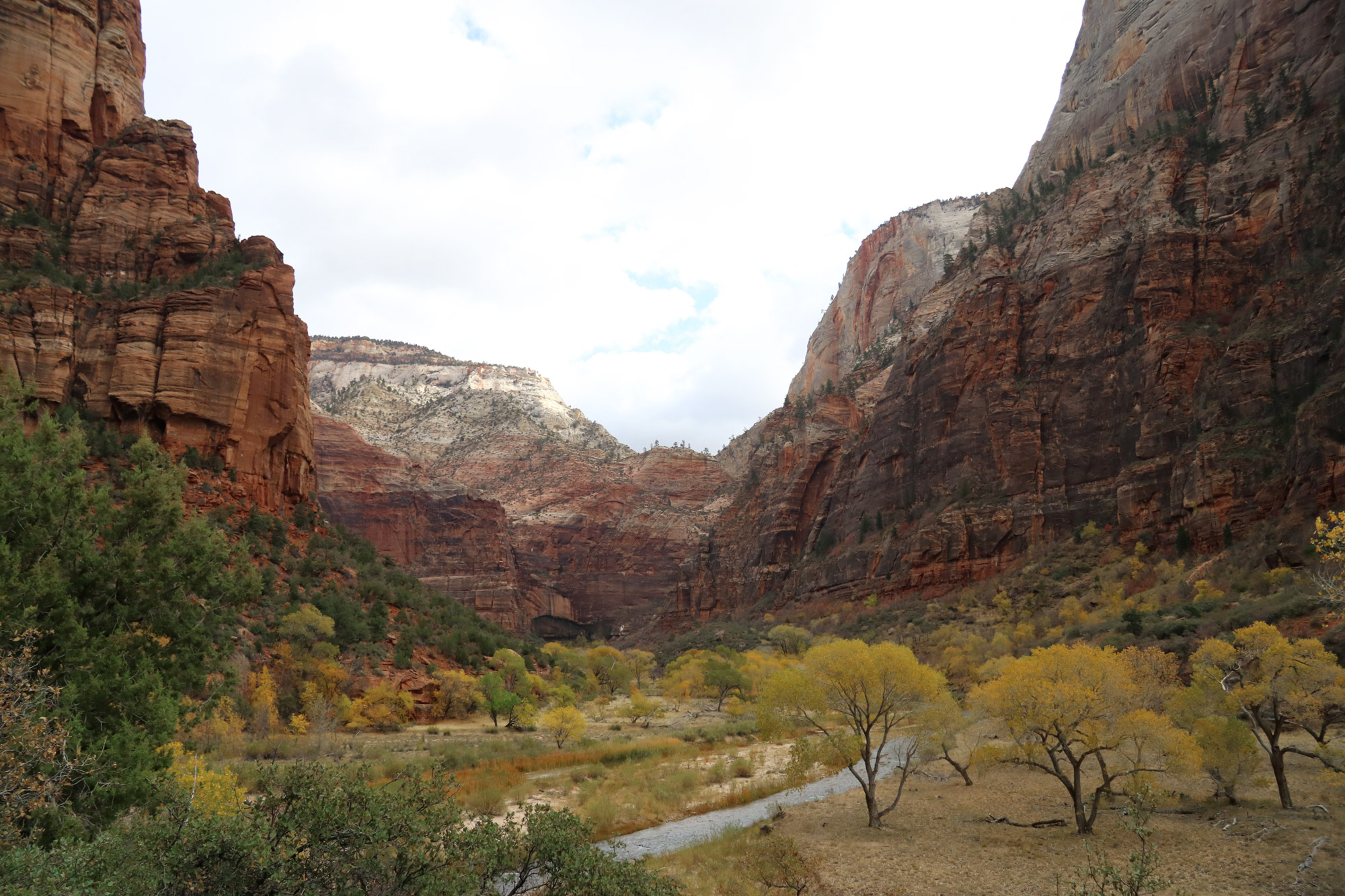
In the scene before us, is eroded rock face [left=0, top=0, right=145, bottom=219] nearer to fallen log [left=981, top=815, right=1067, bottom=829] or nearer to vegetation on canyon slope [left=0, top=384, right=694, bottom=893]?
vegetation on canyon slope [left=0, top=384, right=694, bottom=893]

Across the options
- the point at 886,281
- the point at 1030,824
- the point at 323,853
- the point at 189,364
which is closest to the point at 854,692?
the point at 1030,824

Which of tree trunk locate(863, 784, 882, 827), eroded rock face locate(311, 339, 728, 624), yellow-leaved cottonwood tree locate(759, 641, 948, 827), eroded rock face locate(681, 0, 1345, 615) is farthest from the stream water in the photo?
eroded rock face locate(311, 339, 728, 624)

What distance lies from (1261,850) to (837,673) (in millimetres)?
9121

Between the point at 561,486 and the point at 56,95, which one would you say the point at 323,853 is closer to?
the point at 56,95

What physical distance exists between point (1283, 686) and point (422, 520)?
101478mm

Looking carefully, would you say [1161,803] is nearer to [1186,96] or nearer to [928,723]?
[928,723]

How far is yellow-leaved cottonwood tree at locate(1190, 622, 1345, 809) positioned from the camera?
1556 centimetres

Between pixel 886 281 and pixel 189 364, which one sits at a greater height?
pixel 886 281

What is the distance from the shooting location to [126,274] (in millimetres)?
39406

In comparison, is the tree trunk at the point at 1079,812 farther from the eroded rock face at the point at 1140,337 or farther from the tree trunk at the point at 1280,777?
the eroded rock face at the point at 1140,337

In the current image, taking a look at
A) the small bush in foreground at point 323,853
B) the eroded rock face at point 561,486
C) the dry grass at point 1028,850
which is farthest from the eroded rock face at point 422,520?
the small bush in foreground at point 323,853

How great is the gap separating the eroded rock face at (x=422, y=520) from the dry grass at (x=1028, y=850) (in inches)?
3356

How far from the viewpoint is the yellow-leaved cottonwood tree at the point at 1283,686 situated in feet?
51.1

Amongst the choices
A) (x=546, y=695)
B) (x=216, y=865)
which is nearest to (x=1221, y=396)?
(x=546, y=695)
